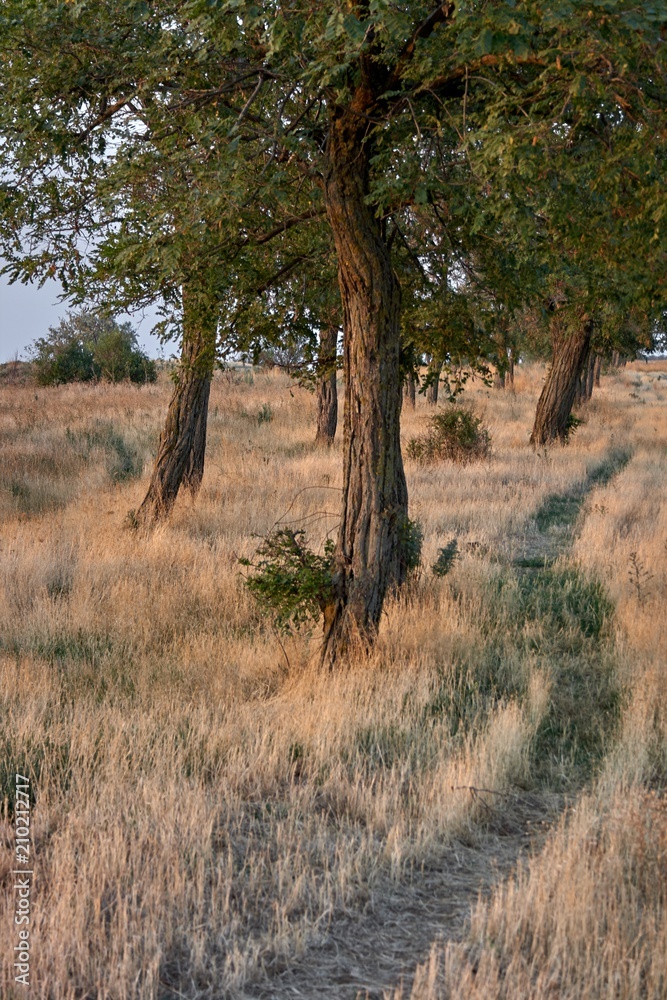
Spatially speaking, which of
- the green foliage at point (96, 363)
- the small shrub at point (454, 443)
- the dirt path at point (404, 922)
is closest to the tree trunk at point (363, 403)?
the dirt path at point (404, 922)

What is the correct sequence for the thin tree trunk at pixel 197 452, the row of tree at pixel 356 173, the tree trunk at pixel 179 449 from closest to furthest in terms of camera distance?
the row of tree at pixel 356 173, the tree trunk at pixel 179 449, the thin tree trunk at pixel 197 452

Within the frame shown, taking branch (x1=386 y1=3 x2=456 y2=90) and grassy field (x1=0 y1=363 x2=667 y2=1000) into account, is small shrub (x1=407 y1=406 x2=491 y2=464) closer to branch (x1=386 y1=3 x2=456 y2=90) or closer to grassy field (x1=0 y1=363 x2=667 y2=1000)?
grassy field (x1=0 y1=363 x2=667 y2=1000)

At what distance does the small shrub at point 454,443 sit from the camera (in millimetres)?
18234

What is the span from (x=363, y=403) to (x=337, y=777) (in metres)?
3.12

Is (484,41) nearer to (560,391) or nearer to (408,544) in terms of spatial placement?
(408,544)

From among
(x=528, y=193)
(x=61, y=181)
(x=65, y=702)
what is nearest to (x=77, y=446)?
(x=61, y=181)

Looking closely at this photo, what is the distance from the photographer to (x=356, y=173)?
7121 mm

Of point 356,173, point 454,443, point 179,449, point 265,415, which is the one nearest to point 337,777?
point 356,173

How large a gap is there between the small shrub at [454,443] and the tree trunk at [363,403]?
35.2 feet

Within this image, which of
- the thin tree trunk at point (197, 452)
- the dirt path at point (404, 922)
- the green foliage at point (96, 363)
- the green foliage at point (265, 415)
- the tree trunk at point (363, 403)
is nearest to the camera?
the dirt path at point (404, 922)

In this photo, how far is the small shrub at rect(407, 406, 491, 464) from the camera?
18234 mm

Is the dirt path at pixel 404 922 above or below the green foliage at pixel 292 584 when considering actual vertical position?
below

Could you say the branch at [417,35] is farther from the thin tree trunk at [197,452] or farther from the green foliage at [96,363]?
the green foliage at [96,363]

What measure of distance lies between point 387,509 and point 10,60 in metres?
4.22
